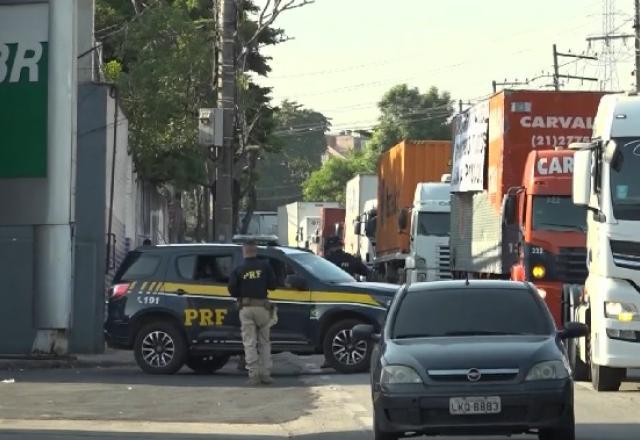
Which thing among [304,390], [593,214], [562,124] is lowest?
[304,390]

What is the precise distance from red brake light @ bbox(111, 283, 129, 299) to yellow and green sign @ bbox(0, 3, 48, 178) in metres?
2.32

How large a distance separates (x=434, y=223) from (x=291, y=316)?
51.4ft

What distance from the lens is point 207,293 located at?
20812 mm

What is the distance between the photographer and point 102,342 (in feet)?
80.2

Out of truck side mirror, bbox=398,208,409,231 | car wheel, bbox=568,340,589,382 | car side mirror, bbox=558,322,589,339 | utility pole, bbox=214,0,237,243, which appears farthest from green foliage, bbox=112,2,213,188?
car side mirror, bbox=558,322,589,339

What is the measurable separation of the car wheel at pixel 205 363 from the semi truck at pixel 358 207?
30.3 metres

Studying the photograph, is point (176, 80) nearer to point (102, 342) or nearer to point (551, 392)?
point (102, 342)

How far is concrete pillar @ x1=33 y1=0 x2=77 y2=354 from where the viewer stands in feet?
72.8

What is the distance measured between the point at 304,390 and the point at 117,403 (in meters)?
2.79

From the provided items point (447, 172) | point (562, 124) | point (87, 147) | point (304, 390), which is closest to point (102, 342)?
point (87, 147)

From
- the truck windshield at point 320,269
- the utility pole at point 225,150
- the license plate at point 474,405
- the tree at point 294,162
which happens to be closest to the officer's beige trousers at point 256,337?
the truck windshield at point 320,269

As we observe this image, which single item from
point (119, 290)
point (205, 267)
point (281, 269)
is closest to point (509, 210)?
point (281, 269)

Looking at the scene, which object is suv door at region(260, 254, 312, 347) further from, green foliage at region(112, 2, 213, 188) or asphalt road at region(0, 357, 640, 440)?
green foliage at region(112, 2, 213, 188)

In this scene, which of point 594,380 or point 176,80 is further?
point 176,80
